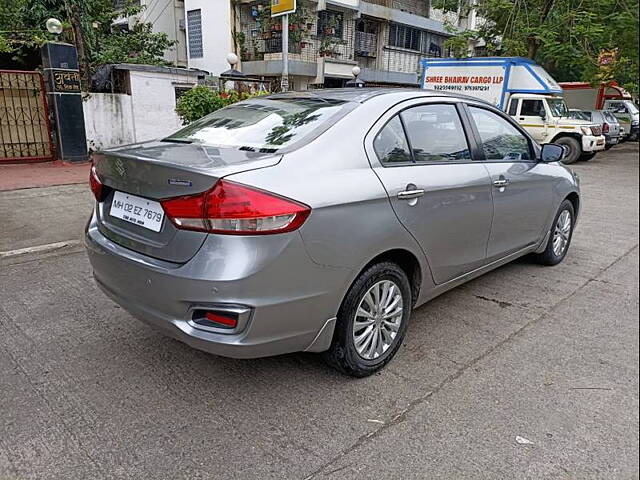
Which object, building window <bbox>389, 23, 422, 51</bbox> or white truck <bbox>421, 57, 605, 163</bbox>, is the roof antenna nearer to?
white truck <bbox>421, 57, 605, 163</bbox>

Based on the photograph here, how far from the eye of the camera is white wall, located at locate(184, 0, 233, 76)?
19.4 m

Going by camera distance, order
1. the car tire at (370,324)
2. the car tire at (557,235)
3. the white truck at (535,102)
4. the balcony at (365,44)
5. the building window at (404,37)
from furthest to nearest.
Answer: the building window at (404,37)
the balcony at (365,44)
the white truck at (535,102)
the car tire at (557,235)
the car tire at (370,324)

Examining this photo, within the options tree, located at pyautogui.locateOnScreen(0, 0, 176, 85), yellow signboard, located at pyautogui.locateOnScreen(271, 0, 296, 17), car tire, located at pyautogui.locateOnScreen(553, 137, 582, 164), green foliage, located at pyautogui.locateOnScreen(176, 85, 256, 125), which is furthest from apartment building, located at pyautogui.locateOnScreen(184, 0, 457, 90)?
green foliage, located at pyautogui.locateOnScreen(176, 85, 256, 125)

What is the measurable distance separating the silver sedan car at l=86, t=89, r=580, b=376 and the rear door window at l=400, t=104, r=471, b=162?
0.5 inches

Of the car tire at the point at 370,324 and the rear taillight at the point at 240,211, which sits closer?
the rear taillight at the point at 240,211

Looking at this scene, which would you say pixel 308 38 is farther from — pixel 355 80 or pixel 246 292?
pixel 246 292

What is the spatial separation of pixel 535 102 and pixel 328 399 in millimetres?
14448

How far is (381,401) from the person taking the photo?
2.60 m

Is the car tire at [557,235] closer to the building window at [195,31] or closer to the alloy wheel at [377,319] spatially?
the alloy wheel at [377,319]

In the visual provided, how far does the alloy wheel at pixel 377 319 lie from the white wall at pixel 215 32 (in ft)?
61.8

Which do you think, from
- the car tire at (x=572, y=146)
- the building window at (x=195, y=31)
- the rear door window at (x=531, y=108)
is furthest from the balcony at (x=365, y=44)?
the car tire at (x=572, y=146)

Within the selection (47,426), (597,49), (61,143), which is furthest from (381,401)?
(597,49)

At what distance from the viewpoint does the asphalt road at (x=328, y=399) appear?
215 centimetres

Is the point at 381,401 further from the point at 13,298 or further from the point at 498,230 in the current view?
the point at 13,298
